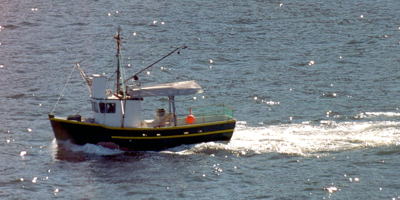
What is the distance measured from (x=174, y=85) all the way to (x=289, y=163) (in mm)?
12188

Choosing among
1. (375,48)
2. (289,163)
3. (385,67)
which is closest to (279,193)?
(289,163)

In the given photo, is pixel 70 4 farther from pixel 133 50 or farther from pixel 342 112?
pixel 342 112

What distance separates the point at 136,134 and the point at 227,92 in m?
22.7

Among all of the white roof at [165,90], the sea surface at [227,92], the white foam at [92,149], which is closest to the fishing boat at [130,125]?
the white roof at [165,90]

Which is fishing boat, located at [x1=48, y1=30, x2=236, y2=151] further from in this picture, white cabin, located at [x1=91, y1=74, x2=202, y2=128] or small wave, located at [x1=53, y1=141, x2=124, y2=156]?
small wave, located at [x1=53, y1=141, x2=124, y2=156]

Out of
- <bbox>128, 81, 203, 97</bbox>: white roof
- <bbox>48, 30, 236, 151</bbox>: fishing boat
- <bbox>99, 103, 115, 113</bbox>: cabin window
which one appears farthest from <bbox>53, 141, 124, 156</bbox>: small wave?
<bbox>128, 81, 203, 97</bbox>: white roof

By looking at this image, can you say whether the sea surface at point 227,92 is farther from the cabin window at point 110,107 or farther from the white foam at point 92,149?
the cabin window at point 110,107

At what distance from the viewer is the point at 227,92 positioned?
109 meters

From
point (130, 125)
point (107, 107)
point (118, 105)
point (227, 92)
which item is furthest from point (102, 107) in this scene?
point (227, 92)

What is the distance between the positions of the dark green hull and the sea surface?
2.53 ft

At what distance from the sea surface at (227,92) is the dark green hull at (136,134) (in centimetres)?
77

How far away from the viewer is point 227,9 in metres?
157

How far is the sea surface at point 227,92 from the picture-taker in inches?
3209

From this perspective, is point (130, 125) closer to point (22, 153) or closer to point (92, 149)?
point (92, 149)
